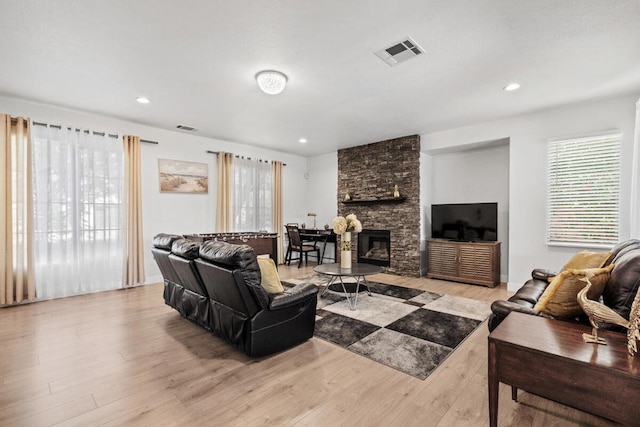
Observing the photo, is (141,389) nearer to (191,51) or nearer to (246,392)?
(246,392)

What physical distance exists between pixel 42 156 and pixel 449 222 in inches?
257

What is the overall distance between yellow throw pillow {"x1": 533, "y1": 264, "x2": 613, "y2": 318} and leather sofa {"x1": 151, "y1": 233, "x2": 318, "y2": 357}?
5.88 ft

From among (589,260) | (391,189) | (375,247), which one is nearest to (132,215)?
(375,247)

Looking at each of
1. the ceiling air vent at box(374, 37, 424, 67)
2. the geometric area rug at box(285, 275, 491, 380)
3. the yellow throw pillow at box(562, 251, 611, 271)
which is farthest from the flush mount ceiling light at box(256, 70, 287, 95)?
the yellow throw pillow at box(562, 251, 611, 271)

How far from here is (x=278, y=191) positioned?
7148 mm

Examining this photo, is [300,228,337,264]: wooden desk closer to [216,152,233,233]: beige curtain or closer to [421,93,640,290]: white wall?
[216,152,233,233]: beige curtain

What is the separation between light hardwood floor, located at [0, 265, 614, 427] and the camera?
70.1 inches

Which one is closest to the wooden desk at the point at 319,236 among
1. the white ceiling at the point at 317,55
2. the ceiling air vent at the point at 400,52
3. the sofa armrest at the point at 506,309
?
the white ceiling at the point at 317,55

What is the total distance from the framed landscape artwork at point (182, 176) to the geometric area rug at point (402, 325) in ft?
10.9

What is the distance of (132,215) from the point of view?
4895 mm

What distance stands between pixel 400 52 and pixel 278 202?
4.86m

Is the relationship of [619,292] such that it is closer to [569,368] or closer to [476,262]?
[569,368]

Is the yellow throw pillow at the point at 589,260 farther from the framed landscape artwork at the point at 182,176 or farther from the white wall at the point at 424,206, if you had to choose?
the framed landscape artwork at the point at 182,176

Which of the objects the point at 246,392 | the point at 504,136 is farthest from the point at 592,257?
the point at 246,392
